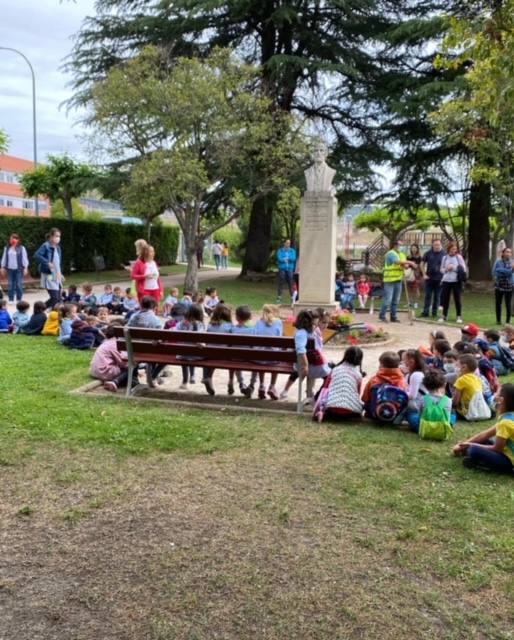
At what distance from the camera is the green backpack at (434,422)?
5.77 m

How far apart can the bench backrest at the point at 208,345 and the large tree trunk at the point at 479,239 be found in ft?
67.5

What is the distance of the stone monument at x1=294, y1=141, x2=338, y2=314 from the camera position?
13125mm

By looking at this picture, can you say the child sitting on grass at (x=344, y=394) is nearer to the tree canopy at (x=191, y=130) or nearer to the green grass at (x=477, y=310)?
the green grass at (x=477, y=310)

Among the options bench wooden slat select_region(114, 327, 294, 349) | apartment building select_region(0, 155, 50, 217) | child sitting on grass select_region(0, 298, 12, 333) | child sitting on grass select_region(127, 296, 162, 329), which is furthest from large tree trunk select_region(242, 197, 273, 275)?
apartment building select_region(0, 155, 50, 217)

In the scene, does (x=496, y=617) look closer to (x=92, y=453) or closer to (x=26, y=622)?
(x=26, y=622)

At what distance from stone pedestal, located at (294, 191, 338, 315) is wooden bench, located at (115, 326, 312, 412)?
6.36m

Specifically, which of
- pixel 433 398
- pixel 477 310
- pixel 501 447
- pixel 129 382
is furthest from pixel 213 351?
pixel 477 310

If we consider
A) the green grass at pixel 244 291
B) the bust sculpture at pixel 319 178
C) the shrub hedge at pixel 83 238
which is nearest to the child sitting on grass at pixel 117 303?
the green grass at pixel 244 291

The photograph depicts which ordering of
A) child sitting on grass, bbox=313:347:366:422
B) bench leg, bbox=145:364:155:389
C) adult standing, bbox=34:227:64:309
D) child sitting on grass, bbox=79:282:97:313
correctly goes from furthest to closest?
adult standing, bbox=34:227:64:309 < child sitting on grass, bbox=79:282:97:313 < bench leg, bbox=145:364:155:389 < child sitting on grass, bbox=313:347:366:422

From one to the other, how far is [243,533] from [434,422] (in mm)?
2520

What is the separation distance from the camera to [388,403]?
242 inches

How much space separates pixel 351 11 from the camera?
2369 cm

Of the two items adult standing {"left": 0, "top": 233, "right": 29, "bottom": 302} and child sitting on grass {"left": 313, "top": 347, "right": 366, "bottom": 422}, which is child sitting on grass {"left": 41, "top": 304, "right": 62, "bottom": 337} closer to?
adult standing {"left": 0, "top": 233, "right": 29, "bottom": 302}

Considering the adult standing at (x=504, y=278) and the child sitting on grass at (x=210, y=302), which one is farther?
the adult standing at (x=504, y=278)
